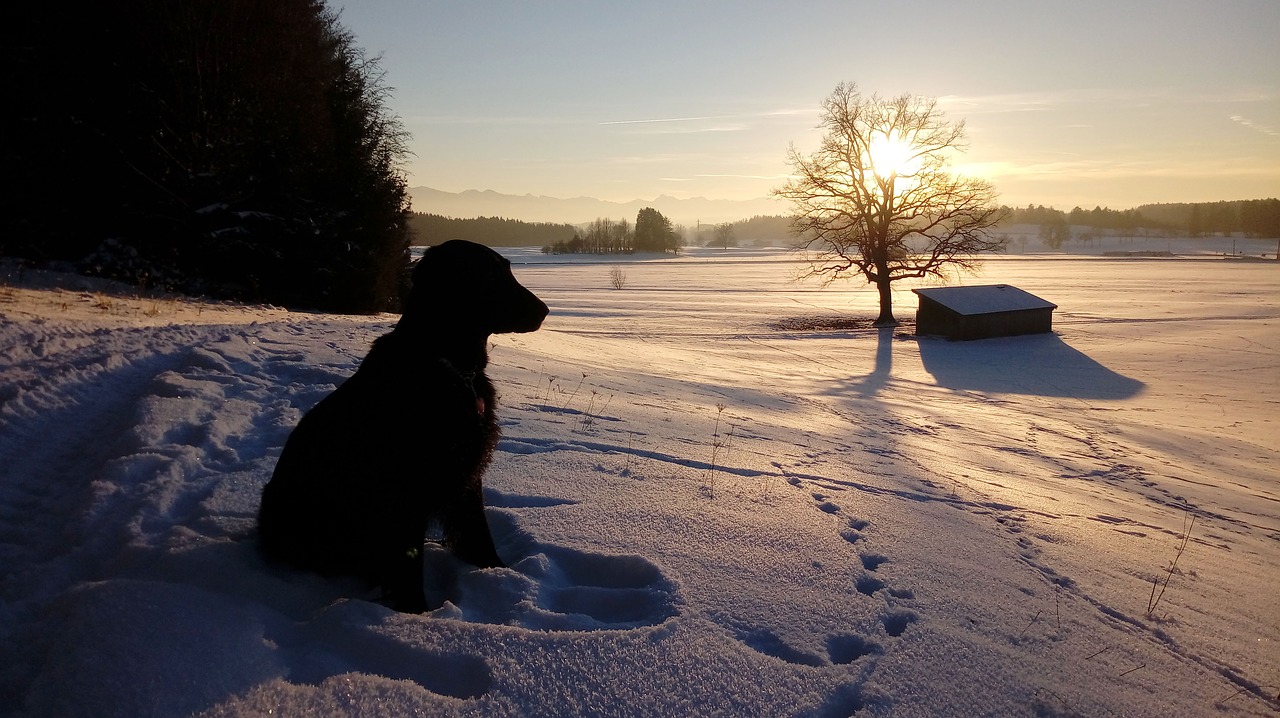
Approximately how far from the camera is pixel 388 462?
2.81m

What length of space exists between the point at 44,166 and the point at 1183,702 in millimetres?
22810

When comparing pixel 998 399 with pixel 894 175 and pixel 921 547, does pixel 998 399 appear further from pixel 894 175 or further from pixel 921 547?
pixel 894 175

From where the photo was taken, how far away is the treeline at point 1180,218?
4956 inches

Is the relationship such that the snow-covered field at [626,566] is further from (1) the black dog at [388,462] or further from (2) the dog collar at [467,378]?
(2) the dog collar at [467,378]

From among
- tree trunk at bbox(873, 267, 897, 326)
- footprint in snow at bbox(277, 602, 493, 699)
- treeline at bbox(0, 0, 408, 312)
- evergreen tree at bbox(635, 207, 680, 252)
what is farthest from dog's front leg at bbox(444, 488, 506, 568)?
evergreen tree at bbox(635, 207, 680, 252)

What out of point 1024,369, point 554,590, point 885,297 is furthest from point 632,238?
point 554,590

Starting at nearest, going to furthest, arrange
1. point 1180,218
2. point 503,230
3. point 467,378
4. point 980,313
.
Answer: point 467,378 → point 980,313 → point 503,230 → point 1180,218

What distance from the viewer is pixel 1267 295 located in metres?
36.6

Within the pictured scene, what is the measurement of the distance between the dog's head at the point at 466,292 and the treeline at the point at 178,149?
486 inches

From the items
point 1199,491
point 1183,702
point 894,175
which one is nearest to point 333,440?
point 1183,702

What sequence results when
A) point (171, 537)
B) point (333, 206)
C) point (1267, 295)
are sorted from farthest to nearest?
1. point (1267, 295)
2. point (333, 206)
3. point (171, 537)

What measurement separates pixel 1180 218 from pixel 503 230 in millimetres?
170579

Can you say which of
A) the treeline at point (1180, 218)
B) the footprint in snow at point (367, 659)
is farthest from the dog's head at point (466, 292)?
the treeline at point (1180, 218)

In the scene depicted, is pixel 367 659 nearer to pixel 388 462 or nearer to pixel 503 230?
pixel 388 462
